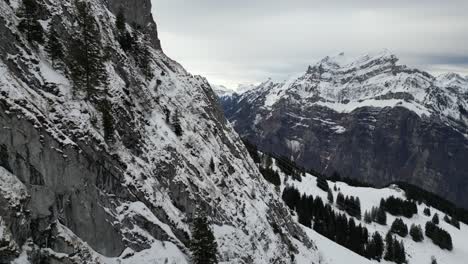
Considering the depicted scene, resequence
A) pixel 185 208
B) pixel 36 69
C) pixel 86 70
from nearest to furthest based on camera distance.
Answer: pixel 36 69 → pixel 86 70 → pixel 185 208

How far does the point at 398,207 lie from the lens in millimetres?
173750

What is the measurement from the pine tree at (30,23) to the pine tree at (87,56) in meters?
3.18

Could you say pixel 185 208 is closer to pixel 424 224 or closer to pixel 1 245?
pixel 1 245

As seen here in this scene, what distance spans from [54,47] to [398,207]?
161 meters

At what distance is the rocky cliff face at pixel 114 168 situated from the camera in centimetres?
3116

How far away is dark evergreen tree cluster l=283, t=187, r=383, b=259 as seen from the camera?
121938 millimetres

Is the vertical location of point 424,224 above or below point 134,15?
below

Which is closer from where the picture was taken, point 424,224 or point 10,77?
point 10,77

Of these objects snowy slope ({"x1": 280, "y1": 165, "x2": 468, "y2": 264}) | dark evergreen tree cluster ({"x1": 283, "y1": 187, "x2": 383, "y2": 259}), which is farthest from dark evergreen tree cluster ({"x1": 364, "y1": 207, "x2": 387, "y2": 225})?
dark evergreen tree cluster ({"x1": 283, "y1": 187, "x2": 383, "y2": 259})

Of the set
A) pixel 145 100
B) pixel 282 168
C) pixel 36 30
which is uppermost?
pixel 36 30

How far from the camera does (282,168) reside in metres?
174

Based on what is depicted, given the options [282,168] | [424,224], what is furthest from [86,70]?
[424,224]

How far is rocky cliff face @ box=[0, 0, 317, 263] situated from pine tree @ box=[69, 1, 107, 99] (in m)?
0.89

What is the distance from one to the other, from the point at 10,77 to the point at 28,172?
288 inches
